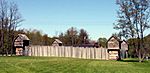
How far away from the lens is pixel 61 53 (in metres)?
58.1

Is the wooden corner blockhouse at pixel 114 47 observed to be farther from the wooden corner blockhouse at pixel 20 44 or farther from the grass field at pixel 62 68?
the grass field at pixel 62 68

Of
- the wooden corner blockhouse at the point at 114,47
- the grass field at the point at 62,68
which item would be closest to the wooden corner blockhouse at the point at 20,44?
the wooden corner blockhouse at the point at 114,47

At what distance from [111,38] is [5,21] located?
25.1 meters

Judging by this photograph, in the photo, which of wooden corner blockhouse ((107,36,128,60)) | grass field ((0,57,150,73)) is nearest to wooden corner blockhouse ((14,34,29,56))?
wooden corner blockhouse ((107,36,128,60))

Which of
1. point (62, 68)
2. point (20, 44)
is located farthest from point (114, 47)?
point (62, 68)

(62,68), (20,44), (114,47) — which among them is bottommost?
(62,68)

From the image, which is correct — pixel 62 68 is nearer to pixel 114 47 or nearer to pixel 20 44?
pixel 114 47

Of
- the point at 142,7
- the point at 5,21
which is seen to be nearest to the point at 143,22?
the point at 142,7

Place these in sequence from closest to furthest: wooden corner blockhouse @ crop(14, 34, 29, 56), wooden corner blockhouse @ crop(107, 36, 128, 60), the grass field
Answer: the grass field, wooden corner blockhouse @ crop(107, 36, 128, 60), wooden corner blockhouse @ crop(14, 34, 29, 56)

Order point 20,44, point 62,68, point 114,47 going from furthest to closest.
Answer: point 20,44 → point 114,47 → point 62,68

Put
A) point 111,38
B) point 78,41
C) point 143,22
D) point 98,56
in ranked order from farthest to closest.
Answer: point 78,41 < point 98,56 < point 111,38 < point 143,22

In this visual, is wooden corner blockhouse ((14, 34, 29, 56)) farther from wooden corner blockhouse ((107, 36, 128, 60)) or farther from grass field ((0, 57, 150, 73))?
grass field ((0, 57, 150, 73))

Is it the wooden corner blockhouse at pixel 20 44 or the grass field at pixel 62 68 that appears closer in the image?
the grass field at pixel 62 68

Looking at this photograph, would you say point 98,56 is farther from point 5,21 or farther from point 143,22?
point 5,21
